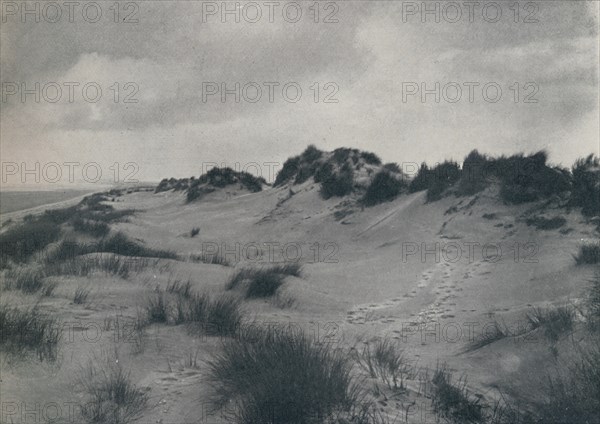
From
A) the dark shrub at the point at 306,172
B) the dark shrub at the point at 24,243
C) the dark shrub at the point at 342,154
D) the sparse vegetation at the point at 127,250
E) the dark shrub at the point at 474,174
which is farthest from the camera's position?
the dark shrub at the point at 306,172

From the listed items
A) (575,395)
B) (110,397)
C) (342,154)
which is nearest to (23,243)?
(110,397)

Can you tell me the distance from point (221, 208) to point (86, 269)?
1218 cm

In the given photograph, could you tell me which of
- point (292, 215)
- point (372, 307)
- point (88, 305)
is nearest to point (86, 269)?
point (88, 305)

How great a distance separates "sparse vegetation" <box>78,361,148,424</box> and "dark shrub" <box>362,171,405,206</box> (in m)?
9.77

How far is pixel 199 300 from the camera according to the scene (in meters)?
4.14

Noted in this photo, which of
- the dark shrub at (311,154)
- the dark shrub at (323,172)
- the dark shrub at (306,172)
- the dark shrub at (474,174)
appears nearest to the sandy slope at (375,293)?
the dark shrub at (474,174)

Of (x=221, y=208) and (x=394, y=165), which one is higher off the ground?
(x=394, y=165)

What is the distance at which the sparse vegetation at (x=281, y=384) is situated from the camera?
232 centimetres

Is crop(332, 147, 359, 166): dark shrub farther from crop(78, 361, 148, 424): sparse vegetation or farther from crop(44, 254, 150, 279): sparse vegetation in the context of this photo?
crop(78, 361, 148, 424): sparse vegetation

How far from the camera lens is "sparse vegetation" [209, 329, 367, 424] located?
2.32 meters

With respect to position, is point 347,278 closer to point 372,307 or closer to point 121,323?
point 372,307

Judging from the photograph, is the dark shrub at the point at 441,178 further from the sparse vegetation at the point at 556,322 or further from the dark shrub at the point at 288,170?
the dark shrub at the point at 288,170

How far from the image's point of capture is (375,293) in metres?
6.21

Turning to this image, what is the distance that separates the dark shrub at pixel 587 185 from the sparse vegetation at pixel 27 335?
24.8 feet
